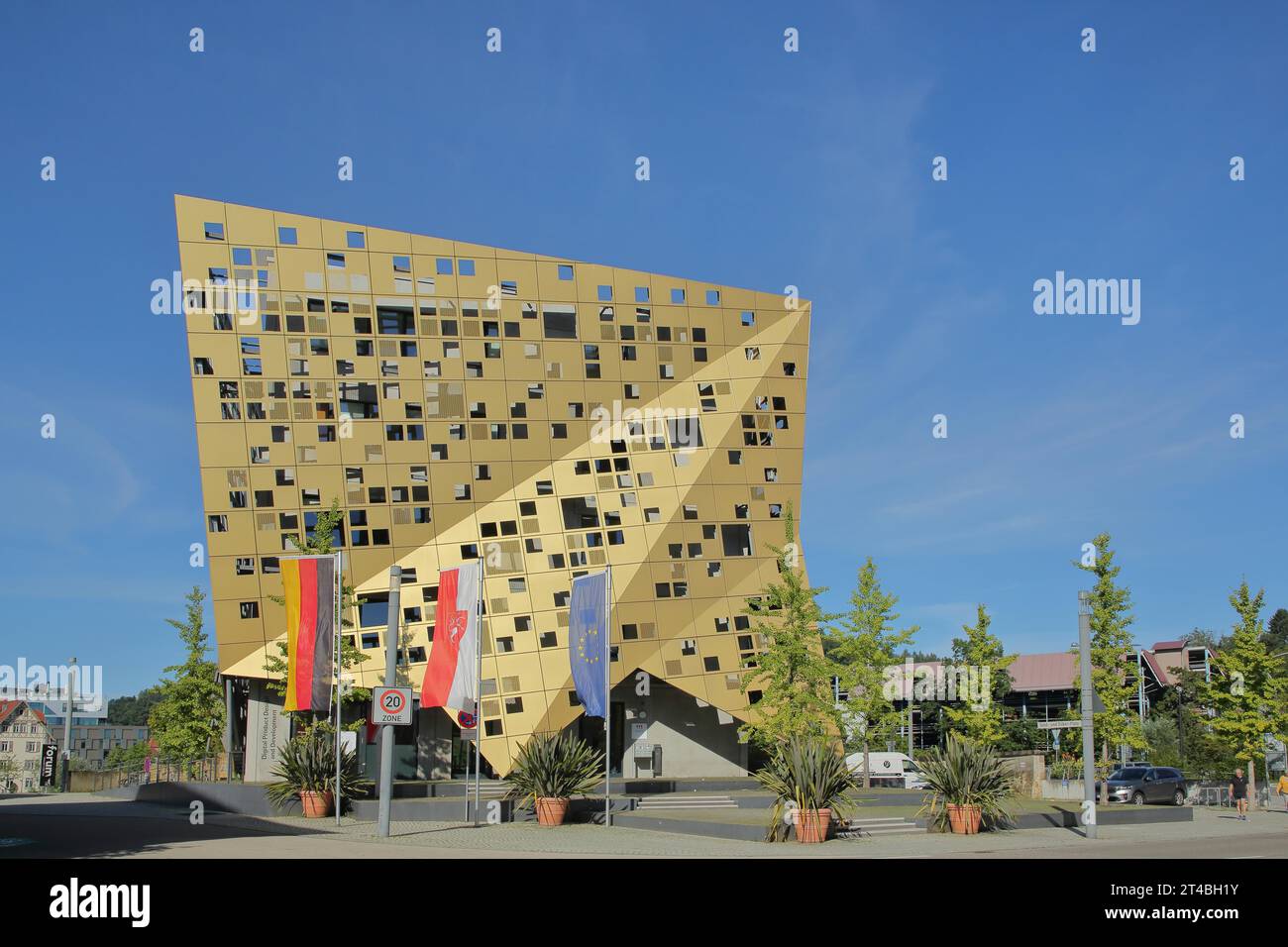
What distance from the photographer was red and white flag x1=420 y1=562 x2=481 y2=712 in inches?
1316

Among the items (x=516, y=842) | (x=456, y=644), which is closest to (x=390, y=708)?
(x=516, y=842)

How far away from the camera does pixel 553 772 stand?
32.3 meters

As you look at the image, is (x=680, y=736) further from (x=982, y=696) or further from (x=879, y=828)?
(x=879, y=828)

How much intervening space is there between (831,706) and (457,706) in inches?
555

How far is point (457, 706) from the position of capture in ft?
108

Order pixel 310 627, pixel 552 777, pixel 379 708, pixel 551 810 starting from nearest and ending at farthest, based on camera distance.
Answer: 1. pixel 379 708
2. pixel 551 810
3. pixel 552 777
4. pixel 310 627

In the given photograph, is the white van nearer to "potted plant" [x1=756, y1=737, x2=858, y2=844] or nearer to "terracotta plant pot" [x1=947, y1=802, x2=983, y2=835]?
"terracotta plant pot" [x1=947, y1=802, x2=983, y2=835]

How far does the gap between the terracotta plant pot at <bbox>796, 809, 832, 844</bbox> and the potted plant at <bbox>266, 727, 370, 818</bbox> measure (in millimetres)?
15249

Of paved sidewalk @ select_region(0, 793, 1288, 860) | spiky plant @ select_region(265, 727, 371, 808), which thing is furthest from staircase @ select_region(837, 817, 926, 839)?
spiky plant @ select_region(265, 727, 371, 808)

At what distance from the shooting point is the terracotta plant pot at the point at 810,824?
26.0 metres

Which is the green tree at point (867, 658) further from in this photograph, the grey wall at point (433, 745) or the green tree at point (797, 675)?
the grey wall at point (433, 745)

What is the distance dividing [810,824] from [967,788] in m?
4.89

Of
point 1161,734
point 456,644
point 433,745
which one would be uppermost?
point 456,644
